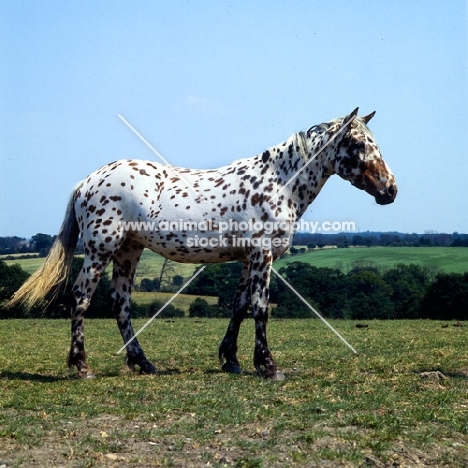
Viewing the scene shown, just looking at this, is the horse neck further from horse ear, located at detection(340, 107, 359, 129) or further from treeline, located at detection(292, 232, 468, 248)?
treeline, located at detection(292, 232, 468, 248)

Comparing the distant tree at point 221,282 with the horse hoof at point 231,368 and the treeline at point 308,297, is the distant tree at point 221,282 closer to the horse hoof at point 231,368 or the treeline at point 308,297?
the treeline at point 308,297

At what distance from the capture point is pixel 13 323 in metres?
19.0

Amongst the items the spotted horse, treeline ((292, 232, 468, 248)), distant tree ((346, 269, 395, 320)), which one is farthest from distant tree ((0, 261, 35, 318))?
treeline ((292, 232, 468, 248))

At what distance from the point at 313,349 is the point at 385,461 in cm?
680

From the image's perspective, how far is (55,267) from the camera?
9352 millimetres

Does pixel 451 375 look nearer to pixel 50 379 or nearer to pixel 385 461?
pixel 385 461

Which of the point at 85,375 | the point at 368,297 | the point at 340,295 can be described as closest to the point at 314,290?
the point at 340,295

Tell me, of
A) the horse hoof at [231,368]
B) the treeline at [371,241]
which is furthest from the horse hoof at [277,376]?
the treeline at [371,241]

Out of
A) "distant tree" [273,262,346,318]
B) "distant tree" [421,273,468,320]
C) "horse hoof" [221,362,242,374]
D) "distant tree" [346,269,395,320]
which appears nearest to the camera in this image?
"horse hoof" [221,362,242,374]

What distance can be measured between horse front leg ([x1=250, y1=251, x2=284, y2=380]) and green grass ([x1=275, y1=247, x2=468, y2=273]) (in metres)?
33.3

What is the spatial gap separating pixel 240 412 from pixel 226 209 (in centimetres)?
311

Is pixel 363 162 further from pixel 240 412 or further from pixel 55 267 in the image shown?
pixel 55 267

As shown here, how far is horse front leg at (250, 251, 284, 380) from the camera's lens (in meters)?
8.55

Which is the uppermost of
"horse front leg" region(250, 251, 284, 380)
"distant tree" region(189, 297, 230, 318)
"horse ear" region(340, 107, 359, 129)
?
"horse ear" region(340, 107, 359, 129)
